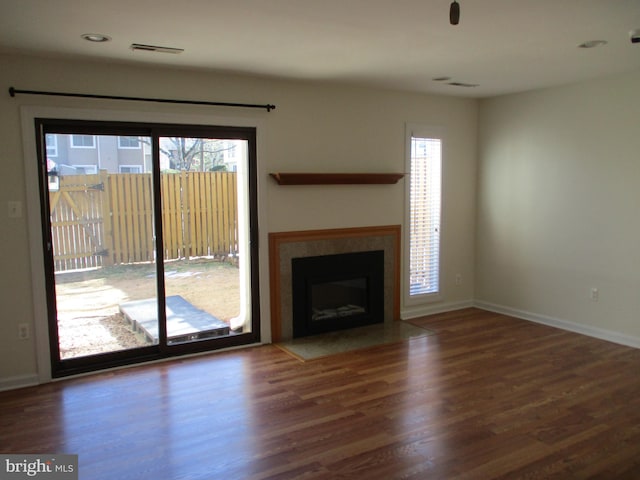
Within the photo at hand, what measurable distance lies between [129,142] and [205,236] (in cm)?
103

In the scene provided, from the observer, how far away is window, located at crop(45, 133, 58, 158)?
3889 mm

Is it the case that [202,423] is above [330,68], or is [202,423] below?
below

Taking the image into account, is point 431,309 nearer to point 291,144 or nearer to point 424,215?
point 424,215

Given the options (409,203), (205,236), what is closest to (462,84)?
(409,203)

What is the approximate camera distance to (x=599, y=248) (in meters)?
4.87

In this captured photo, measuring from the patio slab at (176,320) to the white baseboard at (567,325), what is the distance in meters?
3.24

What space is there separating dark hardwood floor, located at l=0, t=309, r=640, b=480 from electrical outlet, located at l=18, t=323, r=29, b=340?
0.40 m

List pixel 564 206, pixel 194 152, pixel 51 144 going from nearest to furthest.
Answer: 1. pixel 51 144
2. pixel 194 152
3. pixel 564 206

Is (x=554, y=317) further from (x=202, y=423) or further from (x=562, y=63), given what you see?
(x=202, y=423)

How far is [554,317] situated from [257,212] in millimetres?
3341

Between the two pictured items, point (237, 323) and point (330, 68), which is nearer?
point (330, 68)

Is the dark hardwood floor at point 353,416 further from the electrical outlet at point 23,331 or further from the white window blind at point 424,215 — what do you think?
the white window blind at point 424,215

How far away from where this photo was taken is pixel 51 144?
12.8 ft

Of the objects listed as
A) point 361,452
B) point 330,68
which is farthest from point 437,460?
point 330,68
